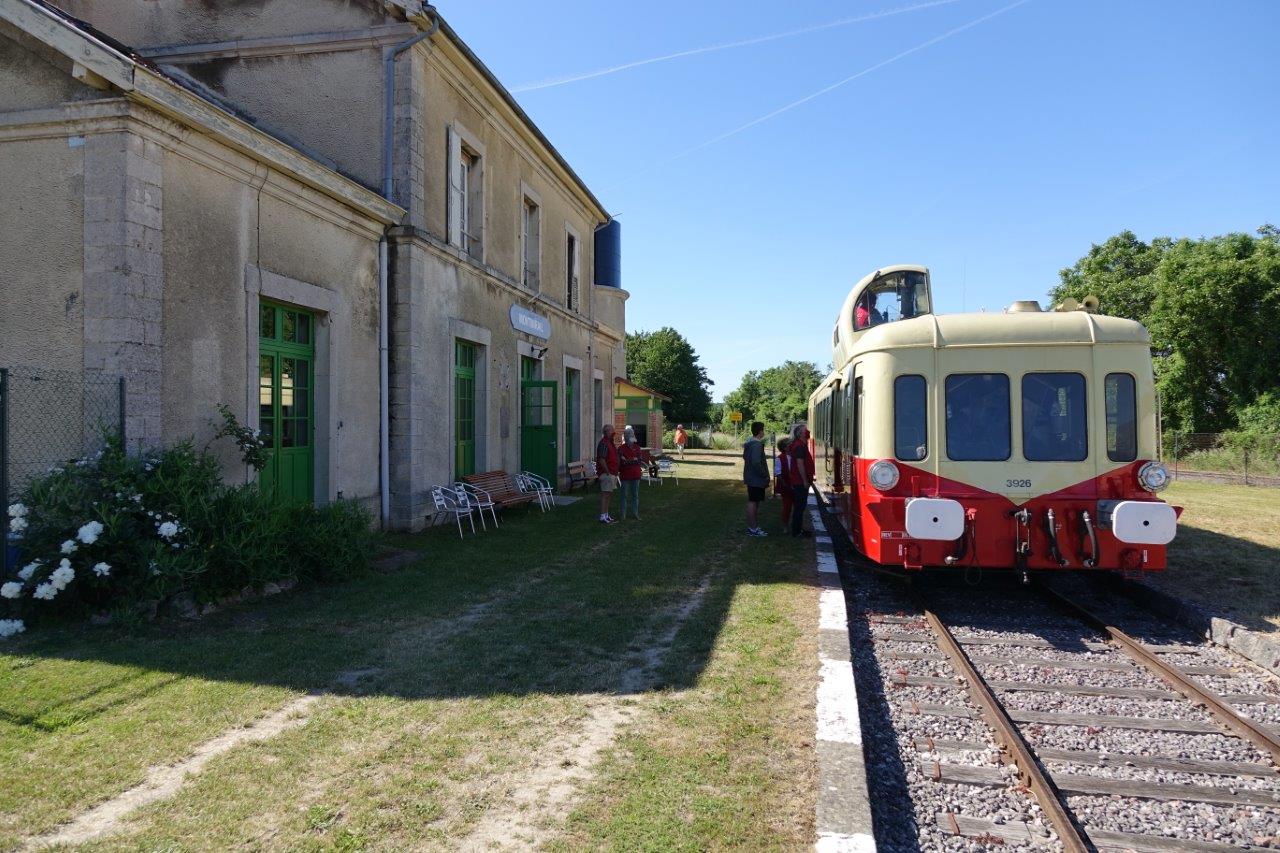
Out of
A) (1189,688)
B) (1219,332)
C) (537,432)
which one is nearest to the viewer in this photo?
(1189,688)

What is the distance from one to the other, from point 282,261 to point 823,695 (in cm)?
724

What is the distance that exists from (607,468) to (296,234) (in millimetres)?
5664

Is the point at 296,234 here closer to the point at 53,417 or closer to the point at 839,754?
the point at 53,417

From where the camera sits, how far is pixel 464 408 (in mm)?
12648

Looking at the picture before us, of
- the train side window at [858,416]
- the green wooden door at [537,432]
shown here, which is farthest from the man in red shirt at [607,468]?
the train side window at [858,416]

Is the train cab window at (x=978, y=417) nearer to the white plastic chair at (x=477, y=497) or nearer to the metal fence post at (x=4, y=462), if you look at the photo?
the white plastic chair at (x=477, y=497)

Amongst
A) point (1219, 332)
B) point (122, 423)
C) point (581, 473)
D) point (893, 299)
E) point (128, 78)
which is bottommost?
point (581, 473)

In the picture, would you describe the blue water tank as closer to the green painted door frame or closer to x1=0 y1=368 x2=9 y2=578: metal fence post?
the green painted door frame

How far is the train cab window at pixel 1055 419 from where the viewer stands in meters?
6.57

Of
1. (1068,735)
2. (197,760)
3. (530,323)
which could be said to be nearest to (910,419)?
(1068,735)

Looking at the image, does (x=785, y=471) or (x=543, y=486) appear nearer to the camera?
(x=785, y=471)

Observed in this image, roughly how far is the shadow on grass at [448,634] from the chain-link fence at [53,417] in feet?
5.30

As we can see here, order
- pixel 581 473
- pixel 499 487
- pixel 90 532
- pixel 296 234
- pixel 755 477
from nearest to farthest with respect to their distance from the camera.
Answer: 1. pixel 90 532
2. pixel 296 234
3. pixel 755 477
4. pixel 499 487
5. pixel 581 473

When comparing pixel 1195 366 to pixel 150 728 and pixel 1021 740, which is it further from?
pixel 150 728
